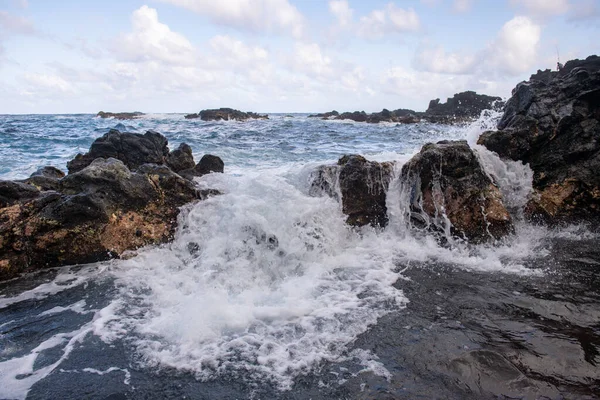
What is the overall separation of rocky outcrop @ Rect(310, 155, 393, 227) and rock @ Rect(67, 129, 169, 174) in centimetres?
532

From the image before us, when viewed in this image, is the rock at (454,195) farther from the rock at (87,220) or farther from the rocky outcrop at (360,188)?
the rock at (87,220)

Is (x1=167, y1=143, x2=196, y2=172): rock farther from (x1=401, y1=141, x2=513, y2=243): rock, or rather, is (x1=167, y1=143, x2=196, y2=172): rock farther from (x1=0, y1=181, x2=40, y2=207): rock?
(x1=401, y1=141, x2=513, y2=243): rock

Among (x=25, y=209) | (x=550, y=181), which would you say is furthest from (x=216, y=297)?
(x=550, y=181)

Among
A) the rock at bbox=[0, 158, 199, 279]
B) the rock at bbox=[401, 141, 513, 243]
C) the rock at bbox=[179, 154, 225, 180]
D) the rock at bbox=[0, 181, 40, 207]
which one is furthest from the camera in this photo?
the rock at bbox=[179, 154, 225, 180]

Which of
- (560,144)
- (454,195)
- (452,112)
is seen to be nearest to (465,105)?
(452,112)

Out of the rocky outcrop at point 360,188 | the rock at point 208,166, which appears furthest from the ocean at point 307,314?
the rock at point 208,166

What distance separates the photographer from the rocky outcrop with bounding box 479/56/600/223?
7156 mm

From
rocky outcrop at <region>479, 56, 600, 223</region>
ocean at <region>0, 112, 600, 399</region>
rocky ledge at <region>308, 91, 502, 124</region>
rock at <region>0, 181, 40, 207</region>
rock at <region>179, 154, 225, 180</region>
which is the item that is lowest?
ocean at <region>0, 112, 600, 399</region>

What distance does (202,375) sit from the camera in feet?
11.1

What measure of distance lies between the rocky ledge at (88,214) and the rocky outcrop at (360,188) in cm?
269

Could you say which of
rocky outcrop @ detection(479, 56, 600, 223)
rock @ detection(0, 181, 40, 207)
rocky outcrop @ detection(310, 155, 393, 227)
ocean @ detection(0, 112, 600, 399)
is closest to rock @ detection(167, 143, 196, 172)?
ocean @ detection(0, 112, 600, 399)

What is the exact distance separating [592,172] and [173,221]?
826 cm

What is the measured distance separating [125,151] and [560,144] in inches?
428

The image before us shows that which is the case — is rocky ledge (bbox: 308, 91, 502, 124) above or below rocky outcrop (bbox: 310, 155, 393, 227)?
above
